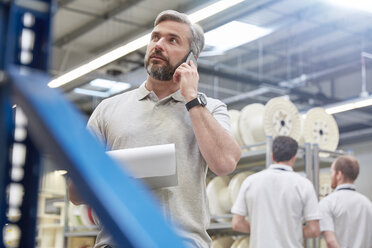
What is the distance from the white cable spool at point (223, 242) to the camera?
5.52 meters

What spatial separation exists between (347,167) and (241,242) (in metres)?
1.16

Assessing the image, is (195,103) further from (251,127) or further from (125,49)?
(125,49)

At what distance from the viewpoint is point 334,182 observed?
5.10 m

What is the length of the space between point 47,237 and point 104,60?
2904mm

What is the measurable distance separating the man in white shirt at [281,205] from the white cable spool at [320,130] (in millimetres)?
1228

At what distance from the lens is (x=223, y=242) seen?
18.2 ft

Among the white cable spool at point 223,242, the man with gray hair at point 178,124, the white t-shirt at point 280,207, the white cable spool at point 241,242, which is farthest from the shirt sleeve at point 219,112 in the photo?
the white cable spool at point 223,242

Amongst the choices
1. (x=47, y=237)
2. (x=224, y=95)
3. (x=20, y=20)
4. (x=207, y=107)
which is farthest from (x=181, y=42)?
(x=224, y=95)

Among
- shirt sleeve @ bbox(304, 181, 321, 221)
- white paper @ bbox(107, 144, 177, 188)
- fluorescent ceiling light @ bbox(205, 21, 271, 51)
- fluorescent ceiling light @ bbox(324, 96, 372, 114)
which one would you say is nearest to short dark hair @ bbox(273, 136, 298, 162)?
shirt sleeve @ bbox(304, 181, 321, 221)

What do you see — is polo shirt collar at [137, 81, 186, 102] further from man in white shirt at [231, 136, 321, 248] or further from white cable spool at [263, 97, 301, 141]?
white cable spool at [263, 97, 301, 141]

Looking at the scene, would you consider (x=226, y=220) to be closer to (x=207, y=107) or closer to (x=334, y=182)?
(x=334, y=182)

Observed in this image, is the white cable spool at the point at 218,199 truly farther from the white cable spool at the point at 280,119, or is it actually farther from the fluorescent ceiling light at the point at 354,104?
the fluorescent ceiling light at the point at 354,104

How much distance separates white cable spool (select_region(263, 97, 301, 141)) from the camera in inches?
213

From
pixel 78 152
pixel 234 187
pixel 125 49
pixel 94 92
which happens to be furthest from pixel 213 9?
pixel 94 92
